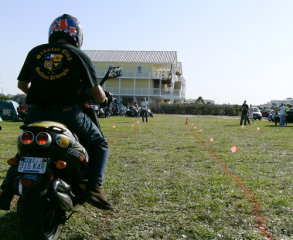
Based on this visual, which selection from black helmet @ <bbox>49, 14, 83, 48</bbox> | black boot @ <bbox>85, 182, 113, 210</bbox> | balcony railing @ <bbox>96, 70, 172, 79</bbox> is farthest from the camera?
balcony railing @ <bbox>96, 70, 172, 79</bbox>

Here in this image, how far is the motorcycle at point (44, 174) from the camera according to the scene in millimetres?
2275

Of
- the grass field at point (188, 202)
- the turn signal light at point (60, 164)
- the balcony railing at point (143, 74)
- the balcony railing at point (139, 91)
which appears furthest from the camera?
the balcony railing at point (143, 74)

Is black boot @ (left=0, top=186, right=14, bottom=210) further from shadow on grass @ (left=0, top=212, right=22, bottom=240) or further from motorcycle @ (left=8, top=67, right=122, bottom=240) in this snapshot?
shadow on grass @ (left=0, top=212, right=22, bottom=240)

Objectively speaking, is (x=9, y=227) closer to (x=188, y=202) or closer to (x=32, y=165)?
(x=32, y=165)

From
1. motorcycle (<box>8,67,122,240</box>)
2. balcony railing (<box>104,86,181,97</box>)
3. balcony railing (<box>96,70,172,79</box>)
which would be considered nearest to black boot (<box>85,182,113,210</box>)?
motorcycle (<box>8,67,122,240</box>)

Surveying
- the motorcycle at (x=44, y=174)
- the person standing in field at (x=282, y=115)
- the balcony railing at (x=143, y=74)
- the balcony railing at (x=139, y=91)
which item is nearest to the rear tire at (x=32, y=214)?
the motorcycle at (x=44, y=174)

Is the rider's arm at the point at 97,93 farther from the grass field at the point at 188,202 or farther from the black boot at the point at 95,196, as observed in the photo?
the grass field at the point at 188,202

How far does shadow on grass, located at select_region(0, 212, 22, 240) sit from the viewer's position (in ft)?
9.25

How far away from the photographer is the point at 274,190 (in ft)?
14.8

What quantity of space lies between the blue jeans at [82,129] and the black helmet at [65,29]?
2.06 ft

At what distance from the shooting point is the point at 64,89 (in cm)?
268

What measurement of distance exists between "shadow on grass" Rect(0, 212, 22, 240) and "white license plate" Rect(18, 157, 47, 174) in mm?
822

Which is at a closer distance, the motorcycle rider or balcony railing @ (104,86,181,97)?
the motorcycle rider

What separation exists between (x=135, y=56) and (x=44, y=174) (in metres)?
58.8
